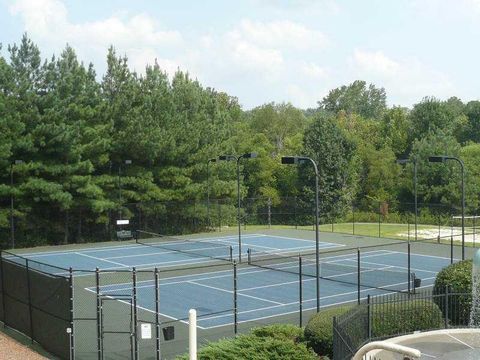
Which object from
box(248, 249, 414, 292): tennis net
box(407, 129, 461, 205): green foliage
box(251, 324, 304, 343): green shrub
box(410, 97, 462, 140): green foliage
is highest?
box(410, 97, 462, 140): green foliage

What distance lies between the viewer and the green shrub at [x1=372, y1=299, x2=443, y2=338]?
15.8 m

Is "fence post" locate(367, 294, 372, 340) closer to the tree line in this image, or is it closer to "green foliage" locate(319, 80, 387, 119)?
the tree line

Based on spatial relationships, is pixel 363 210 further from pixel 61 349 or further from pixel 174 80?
pixel 61 349

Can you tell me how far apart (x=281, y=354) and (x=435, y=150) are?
171ft

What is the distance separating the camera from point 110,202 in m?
45.1

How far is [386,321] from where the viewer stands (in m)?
15.9

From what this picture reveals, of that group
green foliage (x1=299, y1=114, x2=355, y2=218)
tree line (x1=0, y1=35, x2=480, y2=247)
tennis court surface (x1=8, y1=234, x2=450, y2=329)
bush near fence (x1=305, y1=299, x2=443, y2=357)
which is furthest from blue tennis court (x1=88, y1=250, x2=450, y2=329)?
green foliage (x1=299, y1=114, x2=355, y2=218)

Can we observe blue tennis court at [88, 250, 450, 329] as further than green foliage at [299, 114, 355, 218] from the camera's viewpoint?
No

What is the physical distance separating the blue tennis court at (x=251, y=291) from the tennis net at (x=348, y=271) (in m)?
0.05

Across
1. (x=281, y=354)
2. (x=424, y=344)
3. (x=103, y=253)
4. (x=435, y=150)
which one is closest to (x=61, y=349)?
(x=281, y=354)

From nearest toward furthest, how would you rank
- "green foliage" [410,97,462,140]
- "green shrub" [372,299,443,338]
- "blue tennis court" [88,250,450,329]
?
1. "green shrub" [372,299,443,338]
2. "blue tennis court" [88,250,450,329]
3. "green foliage" [410,97,462,140]

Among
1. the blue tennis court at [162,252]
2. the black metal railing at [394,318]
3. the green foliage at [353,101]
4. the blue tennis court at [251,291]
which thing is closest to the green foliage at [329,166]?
the blue tennis court at [162,252]

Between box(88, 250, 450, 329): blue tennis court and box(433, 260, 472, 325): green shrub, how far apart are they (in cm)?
587

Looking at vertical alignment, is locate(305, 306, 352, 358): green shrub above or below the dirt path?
above
